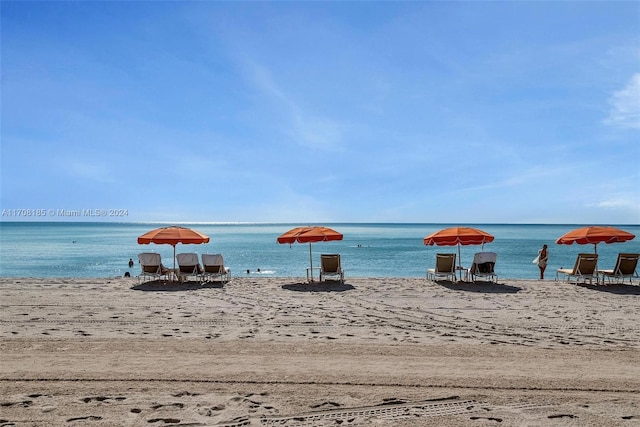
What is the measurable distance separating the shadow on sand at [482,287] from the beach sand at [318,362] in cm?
168

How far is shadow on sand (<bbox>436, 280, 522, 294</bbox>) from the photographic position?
38.7 ft

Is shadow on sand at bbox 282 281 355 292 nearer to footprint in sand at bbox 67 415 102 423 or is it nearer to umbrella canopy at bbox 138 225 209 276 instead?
umbrella canopy at bbox 138 225 209 276

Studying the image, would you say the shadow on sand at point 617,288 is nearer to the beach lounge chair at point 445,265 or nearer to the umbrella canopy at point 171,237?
the beach lounge chair at point 445,265

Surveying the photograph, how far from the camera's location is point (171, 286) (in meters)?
12.8

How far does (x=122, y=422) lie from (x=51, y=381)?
145 centimetres

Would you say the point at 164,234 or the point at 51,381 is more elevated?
the point at 164,234

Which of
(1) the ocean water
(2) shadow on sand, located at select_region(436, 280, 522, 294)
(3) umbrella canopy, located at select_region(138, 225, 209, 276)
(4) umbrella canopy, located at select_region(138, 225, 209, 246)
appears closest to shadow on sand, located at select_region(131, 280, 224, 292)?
(3) umbrella canopy, located at select_region(138, 225, 209, 276)

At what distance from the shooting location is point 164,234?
42.0ft

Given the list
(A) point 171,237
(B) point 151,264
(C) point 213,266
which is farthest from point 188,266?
(B) point 151,264

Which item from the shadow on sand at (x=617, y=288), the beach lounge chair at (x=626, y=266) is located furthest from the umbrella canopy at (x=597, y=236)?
the shadow on sand at (x=617, y=288)

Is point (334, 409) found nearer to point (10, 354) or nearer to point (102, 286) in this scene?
point (10, 354)

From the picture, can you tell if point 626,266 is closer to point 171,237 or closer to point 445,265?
point 445,265

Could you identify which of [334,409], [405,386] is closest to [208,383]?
[334,409]

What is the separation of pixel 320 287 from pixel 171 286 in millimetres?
4282
